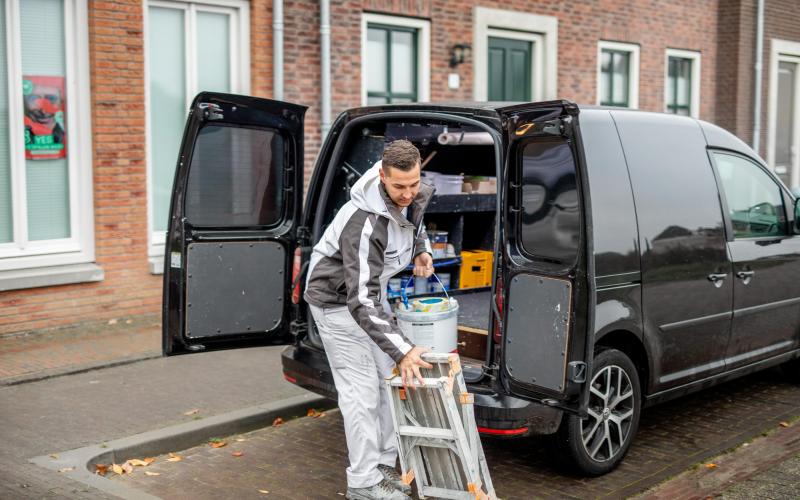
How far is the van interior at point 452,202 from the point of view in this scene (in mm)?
6160

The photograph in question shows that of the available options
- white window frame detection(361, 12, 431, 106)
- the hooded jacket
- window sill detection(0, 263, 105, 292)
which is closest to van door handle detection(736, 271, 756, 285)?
the hooded jacket

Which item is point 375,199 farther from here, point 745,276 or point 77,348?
point 77,348

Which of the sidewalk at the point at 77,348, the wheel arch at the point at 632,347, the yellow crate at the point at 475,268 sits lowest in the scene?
the sidewalk at the point at 77,348

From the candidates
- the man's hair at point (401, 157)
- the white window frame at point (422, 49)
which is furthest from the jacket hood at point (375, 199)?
the white window frame at point (422, 49)

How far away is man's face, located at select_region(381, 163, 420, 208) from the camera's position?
187 inches

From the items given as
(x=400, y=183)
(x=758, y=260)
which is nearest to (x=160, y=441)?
(x=400, y=183)

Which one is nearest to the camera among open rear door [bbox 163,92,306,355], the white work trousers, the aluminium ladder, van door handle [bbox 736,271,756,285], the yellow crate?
the aluminium ladder

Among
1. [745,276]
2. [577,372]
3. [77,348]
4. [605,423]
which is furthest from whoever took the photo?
[77,348]

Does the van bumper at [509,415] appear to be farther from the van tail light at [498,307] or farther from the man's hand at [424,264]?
the man's hand at [424,264]

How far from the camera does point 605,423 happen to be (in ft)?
18.4

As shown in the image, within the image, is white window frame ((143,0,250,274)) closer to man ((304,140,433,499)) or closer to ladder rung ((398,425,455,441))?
man ((304,140,433,499))

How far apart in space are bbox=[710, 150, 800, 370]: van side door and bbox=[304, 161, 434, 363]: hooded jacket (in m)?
2.51

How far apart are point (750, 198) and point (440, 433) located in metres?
3.35

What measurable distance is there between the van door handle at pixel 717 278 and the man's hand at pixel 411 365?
2.41 meters
